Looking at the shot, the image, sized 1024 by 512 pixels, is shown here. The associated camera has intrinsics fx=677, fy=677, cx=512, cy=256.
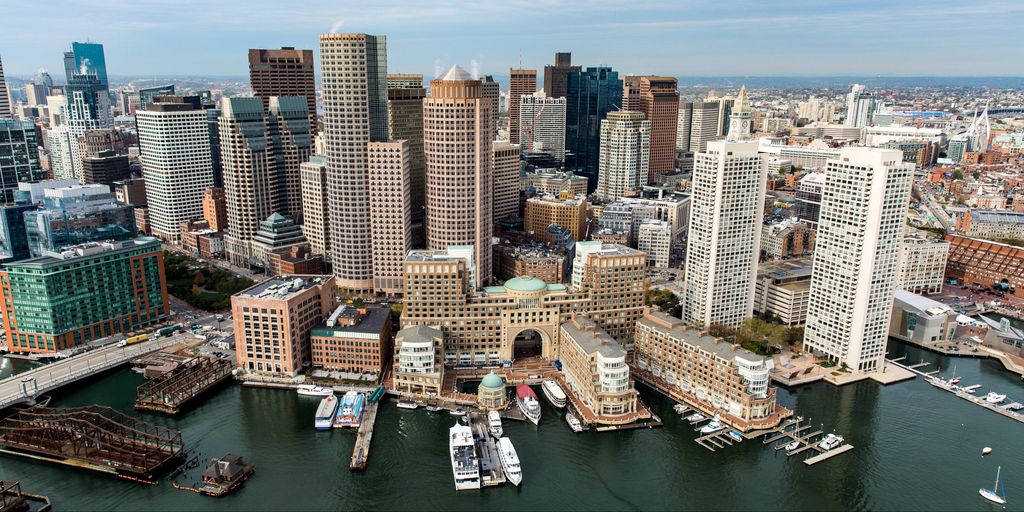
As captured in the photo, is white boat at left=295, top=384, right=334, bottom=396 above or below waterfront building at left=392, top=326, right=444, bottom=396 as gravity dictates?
below

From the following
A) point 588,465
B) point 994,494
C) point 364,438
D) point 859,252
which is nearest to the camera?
point 994,494

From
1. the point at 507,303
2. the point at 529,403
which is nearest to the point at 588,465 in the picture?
the point at 529,403

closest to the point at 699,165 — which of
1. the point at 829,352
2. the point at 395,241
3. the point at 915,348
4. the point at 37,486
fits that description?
the point at 829,352

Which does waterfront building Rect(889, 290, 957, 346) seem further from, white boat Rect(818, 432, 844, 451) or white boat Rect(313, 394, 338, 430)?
white boat Rect(313, 394, 338, 430)

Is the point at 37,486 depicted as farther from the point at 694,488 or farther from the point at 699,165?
the point at 699,165

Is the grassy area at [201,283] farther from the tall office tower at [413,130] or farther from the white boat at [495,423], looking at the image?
the white boat at [495,423]

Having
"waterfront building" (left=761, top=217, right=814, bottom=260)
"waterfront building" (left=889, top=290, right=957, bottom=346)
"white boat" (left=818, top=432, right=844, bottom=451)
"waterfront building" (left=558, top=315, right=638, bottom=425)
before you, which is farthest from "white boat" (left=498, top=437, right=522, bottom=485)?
"waterfront building" (left=761, top=217, right=814, bottom=260)

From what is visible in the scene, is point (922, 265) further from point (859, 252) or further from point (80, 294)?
point (80, 294)
